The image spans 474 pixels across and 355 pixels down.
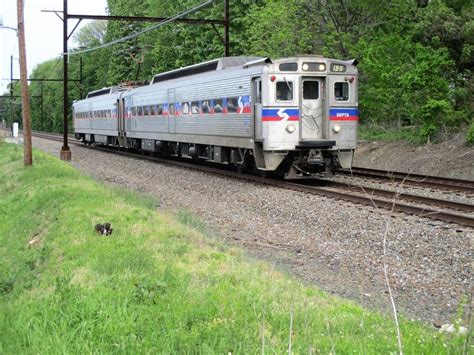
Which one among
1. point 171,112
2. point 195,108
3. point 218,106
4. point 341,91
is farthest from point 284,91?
point 171,112

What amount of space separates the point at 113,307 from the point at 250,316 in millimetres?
1263

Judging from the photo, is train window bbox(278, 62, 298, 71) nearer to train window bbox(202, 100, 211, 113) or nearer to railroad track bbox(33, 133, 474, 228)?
railroad track bbox(33, 133, 474, 228)

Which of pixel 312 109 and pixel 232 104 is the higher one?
pixel 232 104

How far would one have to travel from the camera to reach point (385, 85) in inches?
924

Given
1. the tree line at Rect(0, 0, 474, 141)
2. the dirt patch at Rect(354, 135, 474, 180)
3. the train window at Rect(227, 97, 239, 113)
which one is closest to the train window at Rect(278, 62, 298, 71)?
the train window at Rect(227, 97, 239, 113)

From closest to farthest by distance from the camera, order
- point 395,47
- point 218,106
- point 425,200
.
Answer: point 425,200, point 218,106, point 395,47

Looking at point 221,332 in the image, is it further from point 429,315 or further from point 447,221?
point 447,221

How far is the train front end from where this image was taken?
15.9 m

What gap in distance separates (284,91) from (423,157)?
7.30m

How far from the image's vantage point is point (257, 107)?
16250 mm

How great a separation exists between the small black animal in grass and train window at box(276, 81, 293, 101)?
779 centimetres

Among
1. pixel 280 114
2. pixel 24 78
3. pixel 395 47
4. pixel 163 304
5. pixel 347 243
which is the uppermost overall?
pixel 395 47

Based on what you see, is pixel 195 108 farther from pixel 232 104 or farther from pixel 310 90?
pixel 310 90

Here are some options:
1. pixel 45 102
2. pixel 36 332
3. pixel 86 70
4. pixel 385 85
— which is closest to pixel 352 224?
pixel 36 332
